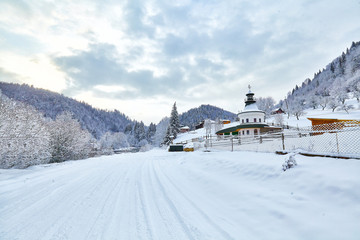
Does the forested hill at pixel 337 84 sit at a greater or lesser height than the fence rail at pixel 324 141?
greater

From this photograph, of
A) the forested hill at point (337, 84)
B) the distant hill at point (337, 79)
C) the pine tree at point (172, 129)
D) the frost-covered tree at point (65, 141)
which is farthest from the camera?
the distant hill at point (337, 79)

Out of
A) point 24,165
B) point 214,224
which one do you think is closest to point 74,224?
point 214,224

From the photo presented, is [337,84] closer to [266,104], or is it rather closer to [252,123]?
[266,104]

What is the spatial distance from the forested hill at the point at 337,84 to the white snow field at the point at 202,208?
89.5m

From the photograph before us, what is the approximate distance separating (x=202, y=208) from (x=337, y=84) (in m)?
142

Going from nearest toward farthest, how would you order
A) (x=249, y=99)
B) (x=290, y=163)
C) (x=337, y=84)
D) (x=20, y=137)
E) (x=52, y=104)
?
(x=290, y=163) → (x=20, y=137) → (x=249, y=99) → (x=337, y=84) → (x=52, y=104)

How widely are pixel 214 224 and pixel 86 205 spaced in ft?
11.7

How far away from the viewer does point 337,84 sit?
108 m

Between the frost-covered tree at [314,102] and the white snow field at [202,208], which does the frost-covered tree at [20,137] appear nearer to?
the white snow field at [202,208]

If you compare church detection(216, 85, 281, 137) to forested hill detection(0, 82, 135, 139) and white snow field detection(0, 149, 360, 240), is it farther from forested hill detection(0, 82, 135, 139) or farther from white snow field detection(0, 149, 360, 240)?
forested hill detection(0, 82, 135, 139)

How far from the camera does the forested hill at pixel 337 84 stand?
79062 millimetres

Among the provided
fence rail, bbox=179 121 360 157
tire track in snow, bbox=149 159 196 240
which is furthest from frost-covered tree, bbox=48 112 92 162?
tire track in snow, bbox=149 159 196 240

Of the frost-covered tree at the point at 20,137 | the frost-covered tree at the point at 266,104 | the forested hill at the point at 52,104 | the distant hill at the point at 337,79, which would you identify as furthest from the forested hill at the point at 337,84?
the forested hill at the point at 52,104

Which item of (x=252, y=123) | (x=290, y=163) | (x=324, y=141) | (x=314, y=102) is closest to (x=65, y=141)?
(x=290, y=163)
